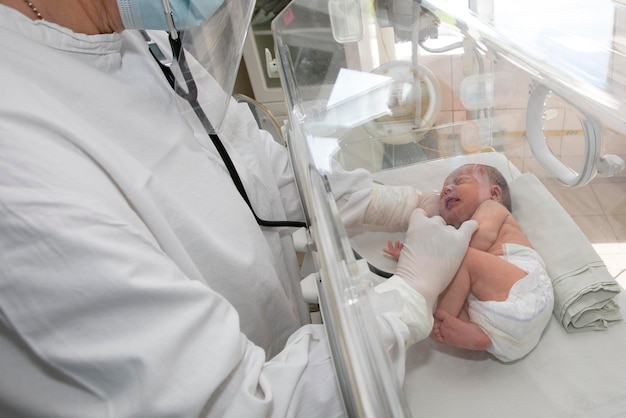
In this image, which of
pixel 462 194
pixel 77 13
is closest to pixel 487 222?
pixel 462 194

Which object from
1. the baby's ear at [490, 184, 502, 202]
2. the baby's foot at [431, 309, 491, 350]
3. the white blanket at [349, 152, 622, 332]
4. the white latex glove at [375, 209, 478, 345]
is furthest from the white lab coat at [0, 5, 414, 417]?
the baby's ear at [490, 184, 502, 202]

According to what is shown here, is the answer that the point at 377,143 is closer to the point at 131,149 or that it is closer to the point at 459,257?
the point at 459,257

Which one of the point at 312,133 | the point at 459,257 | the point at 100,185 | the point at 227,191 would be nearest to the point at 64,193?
the point at 100,185

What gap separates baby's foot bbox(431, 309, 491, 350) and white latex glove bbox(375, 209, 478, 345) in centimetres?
4

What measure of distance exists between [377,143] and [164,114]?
1.94ft

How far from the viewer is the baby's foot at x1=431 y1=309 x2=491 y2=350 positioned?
2.74 ft

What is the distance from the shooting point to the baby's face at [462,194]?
1.01 meters

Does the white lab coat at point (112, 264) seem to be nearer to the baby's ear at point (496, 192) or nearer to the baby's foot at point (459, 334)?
the baby's foot at point (459, 334)

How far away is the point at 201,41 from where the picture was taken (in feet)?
2.78

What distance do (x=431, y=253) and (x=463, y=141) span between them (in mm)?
422

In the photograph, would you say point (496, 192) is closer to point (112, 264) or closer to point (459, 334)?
point (459, 334)

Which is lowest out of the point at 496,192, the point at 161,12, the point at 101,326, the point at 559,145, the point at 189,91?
the point at 496,192

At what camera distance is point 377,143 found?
3.88ft

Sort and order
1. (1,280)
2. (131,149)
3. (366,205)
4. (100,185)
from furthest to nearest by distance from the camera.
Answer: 1. (366,205)
2. (131,149)
3. (100,185)
4. (1,280)
